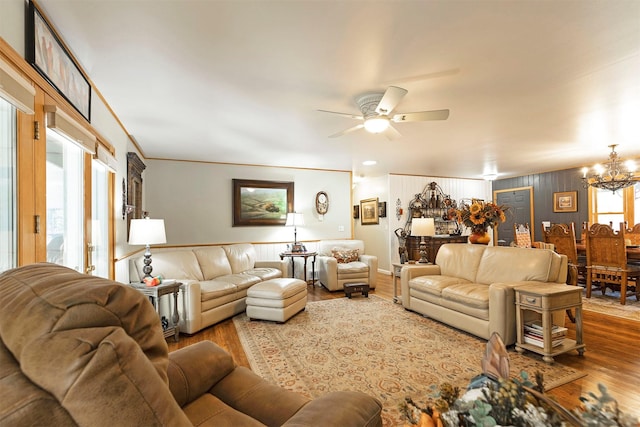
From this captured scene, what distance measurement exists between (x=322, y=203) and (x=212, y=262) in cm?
283

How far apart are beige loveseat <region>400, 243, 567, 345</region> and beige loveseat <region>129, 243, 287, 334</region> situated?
224 centimetres

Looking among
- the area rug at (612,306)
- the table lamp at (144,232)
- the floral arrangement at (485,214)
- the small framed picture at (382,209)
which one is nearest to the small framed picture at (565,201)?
the area rug at (612,306)

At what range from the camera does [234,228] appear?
19.7 ft

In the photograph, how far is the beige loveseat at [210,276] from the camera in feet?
11.3

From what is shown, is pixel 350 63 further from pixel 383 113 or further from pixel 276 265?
pixel 276 265

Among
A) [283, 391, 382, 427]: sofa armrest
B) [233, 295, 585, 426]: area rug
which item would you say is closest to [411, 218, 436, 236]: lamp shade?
[233, 295, 585, 426]: area rug

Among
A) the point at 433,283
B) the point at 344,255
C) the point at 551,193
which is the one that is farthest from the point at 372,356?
the point at 551,193

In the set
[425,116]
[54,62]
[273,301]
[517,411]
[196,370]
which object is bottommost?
[273,301]

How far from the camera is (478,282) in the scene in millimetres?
3684

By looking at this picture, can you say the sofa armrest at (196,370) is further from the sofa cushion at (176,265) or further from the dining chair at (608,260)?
the dining chair at (608,260)

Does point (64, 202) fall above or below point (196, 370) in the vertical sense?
above

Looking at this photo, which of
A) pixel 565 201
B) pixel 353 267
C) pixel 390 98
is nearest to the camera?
pixel 390 98

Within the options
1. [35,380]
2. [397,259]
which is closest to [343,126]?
[35,380]

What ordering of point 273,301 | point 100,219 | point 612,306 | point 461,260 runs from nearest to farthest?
point 100,219 < point 273,301 < point 461,260 < point 612,306
